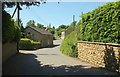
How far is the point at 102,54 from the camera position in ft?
56.2

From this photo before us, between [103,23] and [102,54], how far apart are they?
6.93 feet

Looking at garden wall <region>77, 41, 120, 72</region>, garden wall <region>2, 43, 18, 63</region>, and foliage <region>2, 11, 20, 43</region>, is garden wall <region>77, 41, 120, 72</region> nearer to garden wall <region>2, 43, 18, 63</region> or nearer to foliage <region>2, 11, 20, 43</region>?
foliage <region>2, 11, 20, 43</region>

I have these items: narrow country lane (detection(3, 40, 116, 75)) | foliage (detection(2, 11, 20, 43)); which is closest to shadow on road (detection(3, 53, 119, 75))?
narrow country lane (detection(3, 40, 116, 75))

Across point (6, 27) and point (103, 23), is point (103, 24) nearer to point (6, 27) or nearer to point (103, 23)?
point (103, 23)

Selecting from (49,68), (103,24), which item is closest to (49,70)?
(49,68)

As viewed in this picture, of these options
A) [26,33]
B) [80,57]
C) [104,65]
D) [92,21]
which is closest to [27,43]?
[26,33]

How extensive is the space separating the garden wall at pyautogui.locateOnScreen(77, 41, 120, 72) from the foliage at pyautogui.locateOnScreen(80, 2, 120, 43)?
0.49 metres

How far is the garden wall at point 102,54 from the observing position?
48.3 feet

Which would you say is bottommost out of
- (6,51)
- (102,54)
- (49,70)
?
(49,70)

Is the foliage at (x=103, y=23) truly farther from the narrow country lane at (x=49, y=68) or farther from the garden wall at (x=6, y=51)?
the garden wall at (x=6, y=51)

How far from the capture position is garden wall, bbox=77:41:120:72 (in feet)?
48.3

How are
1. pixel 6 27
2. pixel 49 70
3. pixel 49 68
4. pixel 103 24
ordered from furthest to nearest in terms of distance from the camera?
pixel 6 27
pixel 103 24
pixel 49 68
pixel 49 70

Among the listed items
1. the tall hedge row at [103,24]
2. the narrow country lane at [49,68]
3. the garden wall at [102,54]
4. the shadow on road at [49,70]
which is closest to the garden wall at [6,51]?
the narrow country lane at [49,68]

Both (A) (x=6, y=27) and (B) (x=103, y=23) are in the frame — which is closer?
(B) (x=103, y=23)
